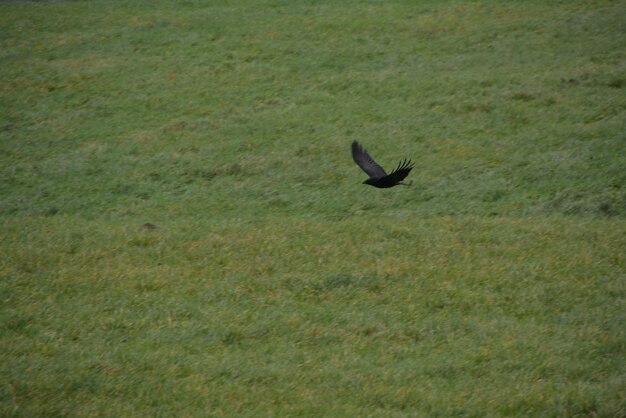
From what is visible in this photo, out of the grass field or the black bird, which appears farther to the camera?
the black bird

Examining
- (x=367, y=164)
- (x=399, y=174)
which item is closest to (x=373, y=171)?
(x=367, y=164)

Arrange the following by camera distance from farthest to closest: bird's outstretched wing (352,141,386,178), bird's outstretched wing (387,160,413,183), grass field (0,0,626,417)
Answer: bird's outstretched wing (352,141,386,178) < bird's outstretched wing (387,160,413,183) < grass field (0,0,626,417)

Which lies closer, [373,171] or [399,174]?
[399,174]

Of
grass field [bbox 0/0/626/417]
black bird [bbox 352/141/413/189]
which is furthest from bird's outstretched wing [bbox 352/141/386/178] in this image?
grass field [bbox 0/0/626/417]

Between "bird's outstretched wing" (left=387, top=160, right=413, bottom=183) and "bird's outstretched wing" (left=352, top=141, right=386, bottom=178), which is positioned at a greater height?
"bird's outstretched wing" (left=387, top=160, right=413, bottom=183)

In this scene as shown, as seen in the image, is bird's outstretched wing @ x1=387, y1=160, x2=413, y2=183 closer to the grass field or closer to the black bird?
the black bird

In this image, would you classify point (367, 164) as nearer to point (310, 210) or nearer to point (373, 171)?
Answer: point (373, 171)

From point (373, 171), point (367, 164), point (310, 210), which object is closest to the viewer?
point (373, 171)

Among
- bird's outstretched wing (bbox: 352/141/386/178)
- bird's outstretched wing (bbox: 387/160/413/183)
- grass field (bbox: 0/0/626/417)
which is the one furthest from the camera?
bird's outstretched wing (bbox: 352/141/386/178)

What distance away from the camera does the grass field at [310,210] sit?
7500 millimetres

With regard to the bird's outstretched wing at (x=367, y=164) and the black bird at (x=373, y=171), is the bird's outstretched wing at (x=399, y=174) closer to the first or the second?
the black bird at (x=373, y=171)

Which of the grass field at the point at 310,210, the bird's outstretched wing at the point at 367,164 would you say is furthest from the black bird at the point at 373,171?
the grass field at the point at 310,210

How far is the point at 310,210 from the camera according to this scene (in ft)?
43.8

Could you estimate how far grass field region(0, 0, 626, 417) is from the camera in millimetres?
7500
